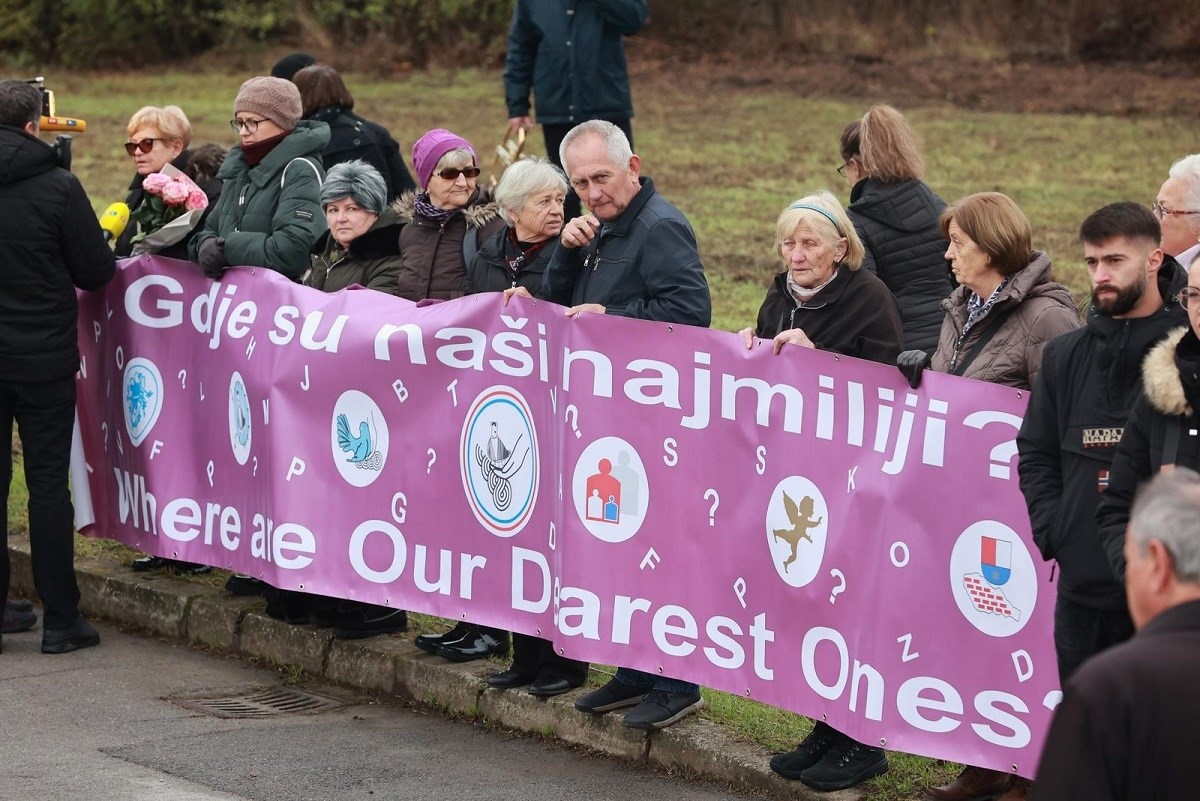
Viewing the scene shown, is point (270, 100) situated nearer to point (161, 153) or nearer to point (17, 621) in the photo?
point (161, 153)

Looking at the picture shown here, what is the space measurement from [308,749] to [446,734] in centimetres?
54

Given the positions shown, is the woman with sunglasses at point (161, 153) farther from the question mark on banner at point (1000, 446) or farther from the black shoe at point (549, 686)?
the question mark on banner at point (1000, 446)

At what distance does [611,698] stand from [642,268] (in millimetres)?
1596

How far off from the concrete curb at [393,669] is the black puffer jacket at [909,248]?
213 centimetres

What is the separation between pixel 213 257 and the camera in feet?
25.8

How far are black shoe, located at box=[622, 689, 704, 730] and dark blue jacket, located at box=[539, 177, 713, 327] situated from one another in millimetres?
1356

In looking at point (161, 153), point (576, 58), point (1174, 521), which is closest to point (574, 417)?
point (161, 153)

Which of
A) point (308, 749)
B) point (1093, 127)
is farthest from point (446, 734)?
point (1093, 127)

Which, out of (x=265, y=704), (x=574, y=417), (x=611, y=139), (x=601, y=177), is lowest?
(x=265, y=704)

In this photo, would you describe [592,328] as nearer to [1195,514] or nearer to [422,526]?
[422,526]

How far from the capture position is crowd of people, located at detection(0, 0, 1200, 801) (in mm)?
3141

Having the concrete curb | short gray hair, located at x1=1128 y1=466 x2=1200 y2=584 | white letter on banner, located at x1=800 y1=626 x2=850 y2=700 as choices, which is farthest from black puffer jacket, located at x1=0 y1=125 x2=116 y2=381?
short gray hair, located at x1=1128 y1=466 x2=1200 y2=584

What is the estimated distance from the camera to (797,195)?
18.8 metres

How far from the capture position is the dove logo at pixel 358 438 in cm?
725
